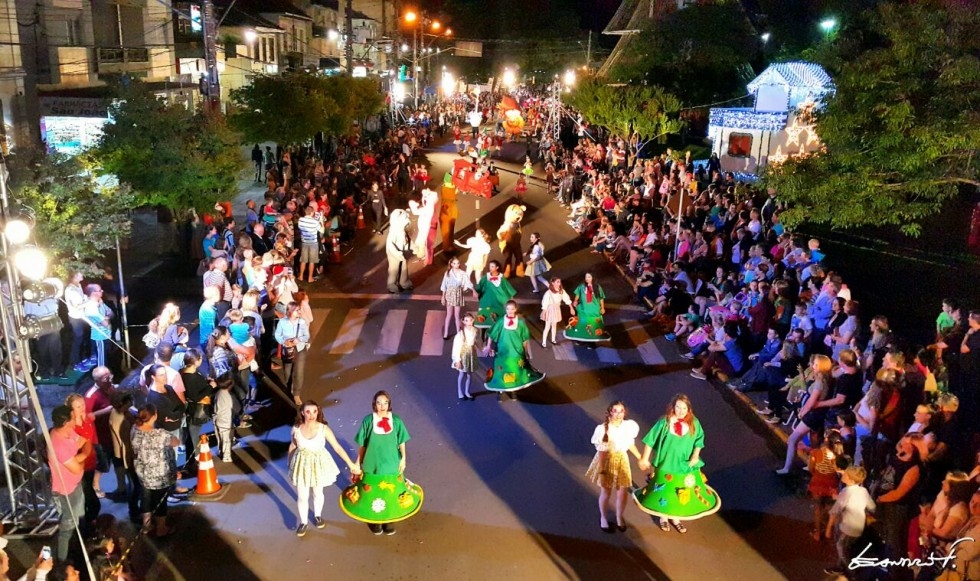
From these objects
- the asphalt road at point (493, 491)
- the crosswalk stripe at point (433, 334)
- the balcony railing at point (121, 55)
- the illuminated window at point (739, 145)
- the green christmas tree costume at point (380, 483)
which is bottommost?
the asphalt road at point (493, 491)

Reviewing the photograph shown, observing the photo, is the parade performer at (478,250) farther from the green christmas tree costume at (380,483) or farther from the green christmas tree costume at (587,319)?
the green christmas tree costume at (380,483)

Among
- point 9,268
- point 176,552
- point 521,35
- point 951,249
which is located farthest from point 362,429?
point 521,35

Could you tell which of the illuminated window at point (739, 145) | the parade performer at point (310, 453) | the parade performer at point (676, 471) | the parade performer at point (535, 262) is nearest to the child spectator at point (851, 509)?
the parade performer at point (676, 471)

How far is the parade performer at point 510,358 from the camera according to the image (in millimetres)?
9703

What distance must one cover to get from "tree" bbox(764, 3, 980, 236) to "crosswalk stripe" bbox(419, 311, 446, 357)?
5.66 meters

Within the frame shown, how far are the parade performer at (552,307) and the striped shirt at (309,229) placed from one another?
16.1 ft

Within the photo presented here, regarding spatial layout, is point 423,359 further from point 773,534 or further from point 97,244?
point 773,534

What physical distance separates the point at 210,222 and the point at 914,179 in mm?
12788

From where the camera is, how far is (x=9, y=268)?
665 centimetres

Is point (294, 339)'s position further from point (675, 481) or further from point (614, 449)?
point (675, 481)

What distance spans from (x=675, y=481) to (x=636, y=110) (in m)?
23.1

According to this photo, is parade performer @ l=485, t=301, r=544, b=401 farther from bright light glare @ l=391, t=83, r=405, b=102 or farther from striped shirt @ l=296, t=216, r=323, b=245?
bright light glare @ l=391, t=83, r=405, b=102

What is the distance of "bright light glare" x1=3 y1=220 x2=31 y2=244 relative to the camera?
6461mm

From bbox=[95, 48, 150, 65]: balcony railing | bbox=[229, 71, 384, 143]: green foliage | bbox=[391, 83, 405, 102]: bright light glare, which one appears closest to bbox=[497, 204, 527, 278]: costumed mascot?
bbox=[229, 71, 384, 143]: green foliage
